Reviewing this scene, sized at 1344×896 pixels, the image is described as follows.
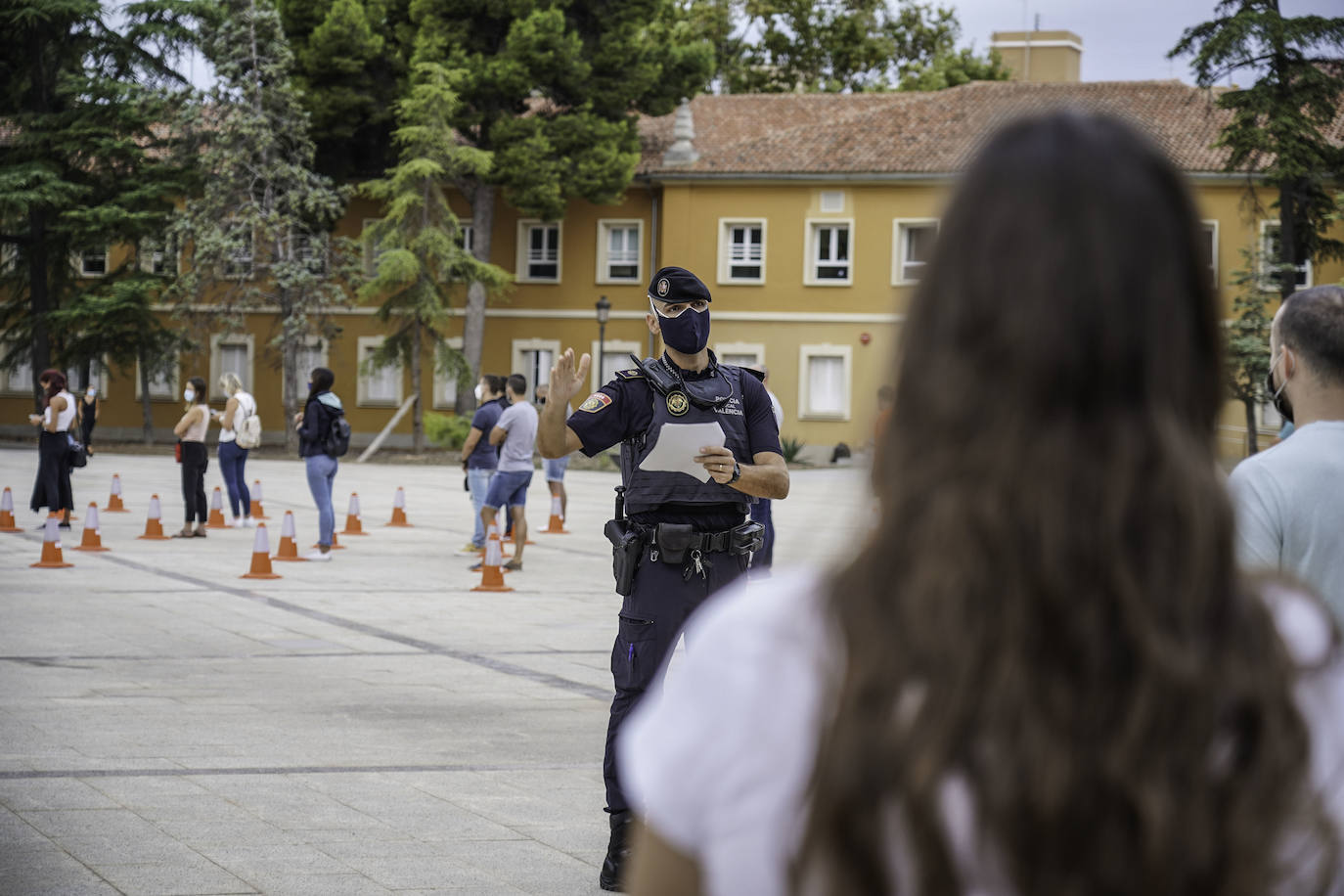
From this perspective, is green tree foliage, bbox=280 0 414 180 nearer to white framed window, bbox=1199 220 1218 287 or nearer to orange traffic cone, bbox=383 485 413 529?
orange traffic cone, bbox=383 485 413 529

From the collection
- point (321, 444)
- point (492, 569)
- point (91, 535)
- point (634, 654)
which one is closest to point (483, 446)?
point (321, 444)

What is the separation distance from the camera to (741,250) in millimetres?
46406

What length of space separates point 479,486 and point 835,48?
42506 millimetres

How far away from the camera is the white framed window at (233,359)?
50156mm

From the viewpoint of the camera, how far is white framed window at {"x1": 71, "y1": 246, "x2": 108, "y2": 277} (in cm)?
4422

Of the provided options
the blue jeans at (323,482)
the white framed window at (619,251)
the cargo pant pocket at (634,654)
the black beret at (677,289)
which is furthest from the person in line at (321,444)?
the white framed window at (619,251)

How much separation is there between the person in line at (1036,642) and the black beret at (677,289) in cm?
468

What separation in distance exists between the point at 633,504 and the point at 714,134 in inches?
1739

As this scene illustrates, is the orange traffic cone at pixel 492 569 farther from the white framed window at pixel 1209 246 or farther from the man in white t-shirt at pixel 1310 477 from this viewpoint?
the white framed window at pixel 1209 246

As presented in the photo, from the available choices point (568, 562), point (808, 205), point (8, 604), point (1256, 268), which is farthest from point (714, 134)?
point (8, 604)

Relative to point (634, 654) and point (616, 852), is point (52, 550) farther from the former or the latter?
point (616, 852)

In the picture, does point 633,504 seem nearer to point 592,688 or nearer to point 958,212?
point 592,688

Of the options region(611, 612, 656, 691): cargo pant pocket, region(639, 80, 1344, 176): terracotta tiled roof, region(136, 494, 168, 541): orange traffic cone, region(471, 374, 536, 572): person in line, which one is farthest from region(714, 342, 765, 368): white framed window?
region(611, 612, 656, 691): cargo pant pocket

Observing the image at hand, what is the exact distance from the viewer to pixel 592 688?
9383 millimetres
